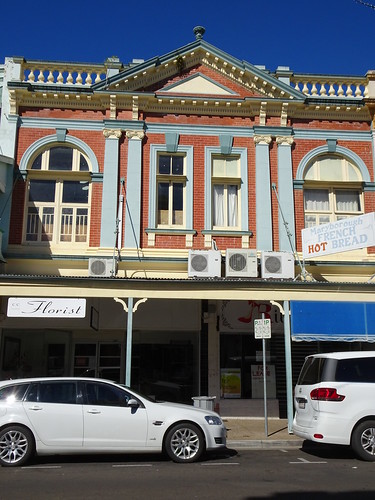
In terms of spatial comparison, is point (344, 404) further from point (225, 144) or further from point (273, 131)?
point (273, 131)

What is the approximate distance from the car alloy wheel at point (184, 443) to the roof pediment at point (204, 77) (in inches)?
418

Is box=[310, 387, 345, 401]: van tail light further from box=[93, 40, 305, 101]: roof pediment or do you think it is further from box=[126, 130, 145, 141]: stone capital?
box=[93, 40, 305, 101]: roof pediment

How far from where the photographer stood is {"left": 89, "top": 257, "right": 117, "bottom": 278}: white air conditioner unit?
14444 millimetres

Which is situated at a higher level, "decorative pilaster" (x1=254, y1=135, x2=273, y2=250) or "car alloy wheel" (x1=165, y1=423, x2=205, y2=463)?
"decorative pilaster" (x1=254, y1=135, x2=273, y2=250)

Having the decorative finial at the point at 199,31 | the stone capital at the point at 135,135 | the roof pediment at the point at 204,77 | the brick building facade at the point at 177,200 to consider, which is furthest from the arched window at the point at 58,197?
the decorative finial at the point at 199,31

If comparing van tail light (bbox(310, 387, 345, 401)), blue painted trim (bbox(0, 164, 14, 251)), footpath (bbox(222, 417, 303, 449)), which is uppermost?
blue painted trim (bbox(0, 164, 14, 251))

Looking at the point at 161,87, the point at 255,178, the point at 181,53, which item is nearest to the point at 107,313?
the point at 255,178

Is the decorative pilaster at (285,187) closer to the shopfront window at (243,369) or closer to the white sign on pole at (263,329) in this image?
the shopfront window at (243,369)

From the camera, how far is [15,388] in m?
9.05

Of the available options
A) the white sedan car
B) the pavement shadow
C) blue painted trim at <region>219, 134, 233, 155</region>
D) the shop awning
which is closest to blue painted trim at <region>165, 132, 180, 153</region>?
blue painted trim at <region>219, 134, 233, 155</region>

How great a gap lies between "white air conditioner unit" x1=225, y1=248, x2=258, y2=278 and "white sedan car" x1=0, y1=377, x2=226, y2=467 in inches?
233

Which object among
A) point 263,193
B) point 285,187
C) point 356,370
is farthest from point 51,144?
point 356,370

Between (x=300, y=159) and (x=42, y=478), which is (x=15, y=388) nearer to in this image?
(x=42, y=478)

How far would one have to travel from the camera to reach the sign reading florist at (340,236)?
13.4 meters
